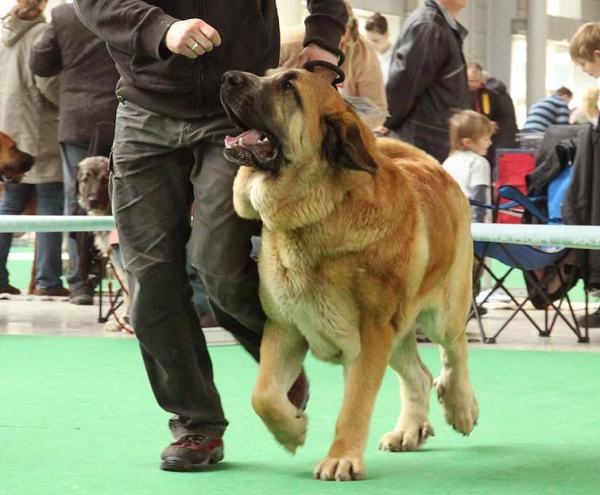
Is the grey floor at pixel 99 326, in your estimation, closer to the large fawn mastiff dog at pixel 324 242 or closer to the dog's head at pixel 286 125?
the large fawn mastiff dog at pixel 324 242

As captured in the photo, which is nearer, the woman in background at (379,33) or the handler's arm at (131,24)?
the handler's arm at (131,24)

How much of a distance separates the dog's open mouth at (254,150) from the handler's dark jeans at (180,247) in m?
0.21

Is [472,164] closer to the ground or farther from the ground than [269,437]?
farther from the ground

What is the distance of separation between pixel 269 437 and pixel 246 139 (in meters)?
1.27

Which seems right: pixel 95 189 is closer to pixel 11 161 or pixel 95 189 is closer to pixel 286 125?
pixel 11 161

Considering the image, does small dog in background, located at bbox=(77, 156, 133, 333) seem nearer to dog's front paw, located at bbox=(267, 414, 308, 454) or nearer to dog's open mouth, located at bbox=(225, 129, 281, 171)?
dog's front paw, located at bbox=(267, 414, 308, 454)

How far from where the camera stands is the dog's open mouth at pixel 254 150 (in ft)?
10.7

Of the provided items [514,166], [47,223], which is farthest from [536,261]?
[47,223]

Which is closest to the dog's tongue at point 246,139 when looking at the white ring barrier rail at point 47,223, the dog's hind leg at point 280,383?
the dog's hind leg at point 280,383

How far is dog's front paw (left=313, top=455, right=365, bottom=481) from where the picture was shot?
3391 mm

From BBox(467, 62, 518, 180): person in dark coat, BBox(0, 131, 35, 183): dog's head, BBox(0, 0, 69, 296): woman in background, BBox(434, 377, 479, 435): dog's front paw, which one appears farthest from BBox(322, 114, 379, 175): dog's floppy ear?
BBox(467, 62, 518, 180): person in dark coat

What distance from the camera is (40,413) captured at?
15.2ft

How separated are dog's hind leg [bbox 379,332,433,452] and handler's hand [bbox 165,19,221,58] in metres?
1.28

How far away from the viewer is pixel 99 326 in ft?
24.6
